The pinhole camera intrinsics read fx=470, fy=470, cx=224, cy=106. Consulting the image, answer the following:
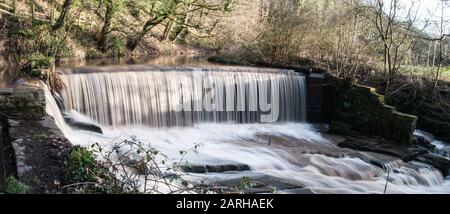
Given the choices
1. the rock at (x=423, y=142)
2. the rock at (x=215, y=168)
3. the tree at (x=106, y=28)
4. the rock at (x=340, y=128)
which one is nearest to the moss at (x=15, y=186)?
the rock at (x=215, y=168)

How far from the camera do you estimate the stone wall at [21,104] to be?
25.7 ft

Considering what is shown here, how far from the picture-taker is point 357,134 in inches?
524

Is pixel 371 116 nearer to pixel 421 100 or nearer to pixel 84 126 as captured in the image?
pixel 421 100

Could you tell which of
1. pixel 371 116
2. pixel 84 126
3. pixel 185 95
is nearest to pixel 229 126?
pixel 185 95

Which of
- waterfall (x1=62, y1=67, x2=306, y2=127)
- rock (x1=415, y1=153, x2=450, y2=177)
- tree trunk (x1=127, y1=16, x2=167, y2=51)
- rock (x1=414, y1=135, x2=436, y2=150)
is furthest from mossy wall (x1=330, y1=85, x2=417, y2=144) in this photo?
tree trunk (x1=127, y1=16, x2=167, y2=51)

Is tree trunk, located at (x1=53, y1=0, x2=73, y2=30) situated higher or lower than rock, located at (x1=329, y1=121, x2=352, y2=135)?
higher

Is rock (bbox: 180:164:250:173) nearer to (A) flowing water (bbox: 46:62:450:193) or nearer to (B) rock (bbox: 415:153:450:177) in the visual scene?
(A) flowing water (bbox: 46:62:450:193)

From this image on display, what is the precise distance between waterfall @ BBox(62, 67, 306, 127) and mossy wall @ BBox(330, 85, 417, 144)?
1.33 meters

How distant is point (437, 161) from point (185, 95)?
265 inches

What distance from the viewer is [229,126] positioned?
1344cm

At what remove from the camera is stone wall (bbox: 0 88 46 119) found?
7848mm

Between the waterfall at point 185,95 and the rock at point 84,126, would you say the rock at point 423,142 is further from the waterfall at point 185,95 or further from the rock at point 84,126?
the rock at point 84,126
